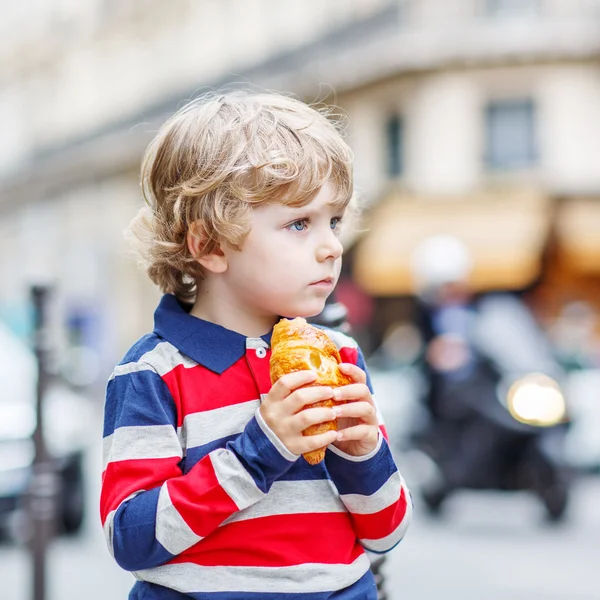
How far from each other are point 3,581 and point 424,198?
47.1ft

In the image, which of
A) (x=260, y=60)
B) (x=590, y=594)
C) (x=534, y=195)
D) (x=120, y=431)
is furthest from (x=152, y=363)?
(x=260, y=60)

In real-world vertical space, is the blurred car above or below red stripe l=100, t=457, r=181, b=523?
above

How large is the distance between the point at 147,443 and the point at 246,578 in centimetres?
26

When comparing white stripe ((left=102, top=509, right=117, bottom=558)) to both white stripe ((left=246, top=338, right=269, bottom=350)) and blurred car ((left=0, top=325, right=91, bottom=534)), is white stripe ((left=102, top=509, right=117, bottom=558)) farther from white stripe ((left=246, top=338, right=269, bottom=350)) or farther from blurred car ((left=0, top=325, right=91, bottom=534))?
blurred car ((left=0, top=325, right=91, bottom=534))

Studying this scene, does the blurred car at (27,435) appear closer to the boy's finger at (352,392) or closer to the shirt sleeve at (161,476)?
the shirt sleeve at (161,476)

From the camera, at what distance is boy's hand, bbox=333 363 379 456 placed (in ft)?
5.49

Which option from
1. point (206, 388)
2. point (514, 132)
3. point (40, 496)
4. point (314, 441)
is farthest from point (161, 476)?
point (514, 132)

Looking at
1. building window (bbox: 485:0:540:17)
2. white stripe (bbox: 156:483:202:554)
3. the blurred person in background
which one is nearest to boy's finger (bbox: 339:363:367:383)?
white stripe (bbox: 156:483:202:554)

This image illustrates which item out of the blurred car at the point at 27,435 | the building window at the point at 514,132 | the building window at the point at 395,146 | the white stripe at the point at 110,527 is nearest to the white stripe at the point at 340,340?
the white stripe at the point at 110,527

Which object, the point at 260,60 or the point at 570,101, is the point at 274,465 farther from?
the point at 260,60

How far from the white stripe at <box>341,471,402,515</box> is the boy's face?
305 mm

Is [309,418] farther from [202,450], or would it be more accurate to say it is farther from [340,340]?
[340,340]

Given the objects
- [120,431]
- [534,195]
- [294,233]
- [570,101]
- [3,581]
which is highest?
[570,101]

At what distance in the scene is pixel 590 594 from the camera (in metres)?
5.57
